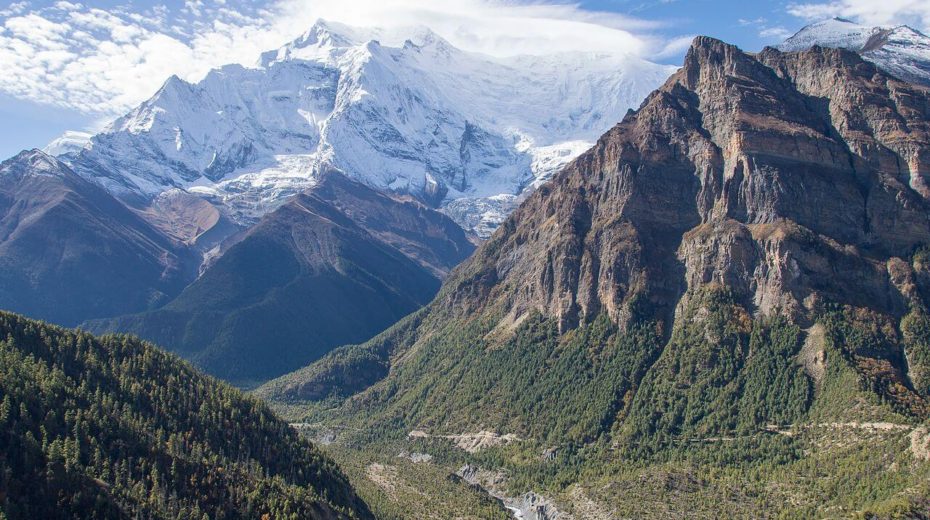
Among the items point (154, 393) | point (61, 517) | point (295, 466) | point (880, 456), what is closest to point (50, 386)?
point (154, 393)

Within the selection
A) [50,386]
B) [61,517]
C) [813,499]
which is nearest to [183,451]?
[50,386]

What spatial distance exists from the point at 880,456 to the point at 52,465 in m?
158

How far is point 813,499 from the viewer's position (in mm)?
191750

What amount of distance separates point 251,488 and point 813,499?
365 feet

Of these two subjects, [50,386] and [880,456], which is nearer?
[50,386]

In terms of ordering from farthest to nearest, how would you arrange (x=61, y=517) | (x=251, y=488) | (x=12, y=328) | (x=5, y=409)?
1. (x=12, y=328)
2. (x=251, y=488)
3. (x=5, y=409)
4. (x=61, y=517)

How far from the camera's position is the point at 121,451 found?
16050 centimetres

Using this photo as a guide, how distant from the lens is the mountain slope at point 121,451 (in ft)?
471

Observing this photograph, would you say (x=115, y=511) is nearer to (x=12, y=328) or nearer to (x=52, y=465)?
(x=52, y=465)

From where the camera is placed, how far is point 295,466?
195750 millimetres

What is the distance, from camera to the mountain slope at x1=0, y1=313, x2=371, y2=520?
144 metres

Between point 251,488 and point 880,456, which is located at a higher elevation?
point 880,456

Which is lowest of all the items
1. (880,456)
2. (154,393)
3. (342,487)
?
(342,487)

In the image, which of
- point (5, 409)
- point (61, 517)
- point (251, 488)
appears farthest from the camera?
point (251, 488)
